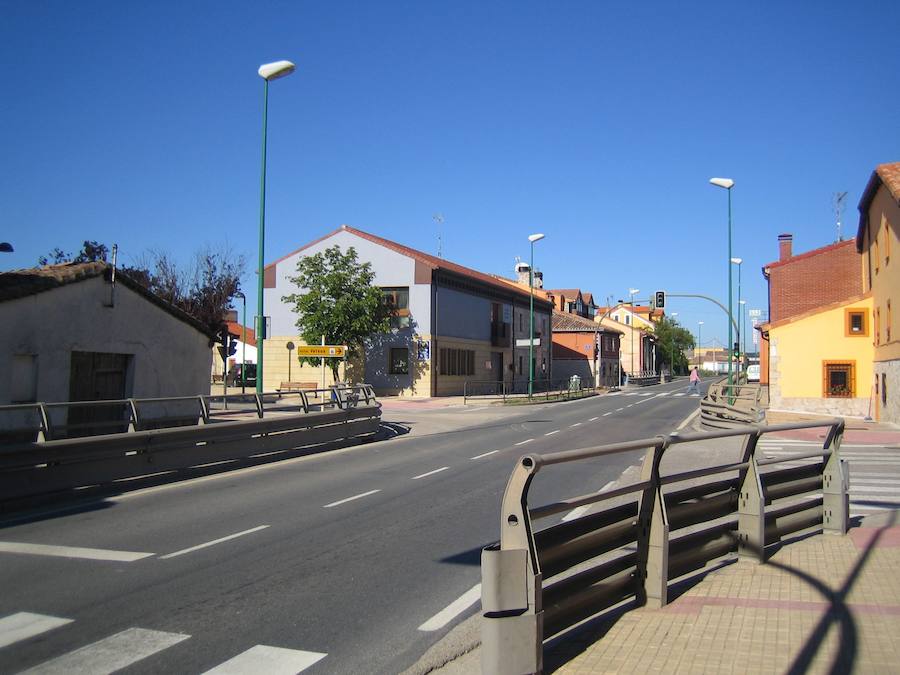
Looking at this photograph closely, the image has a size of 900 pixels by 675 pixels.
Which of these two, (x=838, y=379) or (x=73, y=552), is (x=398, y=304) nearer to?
(x=838, y=379)

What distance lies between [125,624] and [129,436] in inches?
279

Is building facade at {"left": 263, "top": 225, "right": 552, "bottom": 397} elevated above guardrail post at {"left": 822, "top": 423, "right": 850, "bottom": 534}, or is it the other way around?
building facade at {"left": 263, "top": 225, "right": 552, "bottom": 397}

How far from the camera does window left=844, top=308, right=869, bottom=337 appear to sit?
1252 inches

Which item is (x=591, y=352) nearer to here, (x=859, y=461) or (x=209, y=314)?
(x=209, y=314)

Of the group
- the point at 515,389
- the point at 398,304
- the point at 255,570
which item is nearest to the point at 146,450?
the point at 255,570

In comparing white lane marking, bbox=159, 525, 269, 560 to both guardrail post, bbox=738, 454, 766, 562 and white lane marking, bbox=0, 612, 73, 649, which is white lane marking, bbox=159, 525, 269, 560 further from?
guardrail post, bbox=738, 454, 766, 562

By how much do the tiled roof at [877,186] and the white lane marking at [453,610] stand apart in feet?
73.6

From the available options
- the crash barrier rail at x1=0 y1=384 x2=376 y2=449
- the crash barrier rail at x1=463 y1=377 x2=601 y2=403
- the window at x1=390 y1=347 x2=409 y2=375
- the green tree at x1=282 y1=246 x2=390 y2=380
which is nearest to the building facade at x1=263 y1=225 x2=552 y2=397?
the window at x1=390 y1=347 x2=409 y2=375

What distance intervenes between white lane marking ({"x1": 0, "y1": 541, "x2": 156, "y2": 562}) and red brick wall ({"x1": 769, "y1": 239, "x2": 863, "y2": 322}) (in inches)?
1660

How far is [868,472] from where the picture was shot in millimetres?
14023

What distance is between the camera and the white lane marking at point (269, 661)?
452 centimetres

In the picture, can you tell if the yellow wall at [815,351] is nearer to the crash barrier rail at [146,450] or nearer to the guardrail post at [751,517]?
the crash barrier rail at [146,450]

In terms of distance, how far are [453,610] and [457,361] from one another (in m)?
42.4

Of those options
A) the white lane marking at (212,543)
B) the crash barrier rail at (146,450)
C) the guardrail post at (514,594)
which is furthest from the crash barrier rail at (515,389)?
the guardrail post at (514,594)
